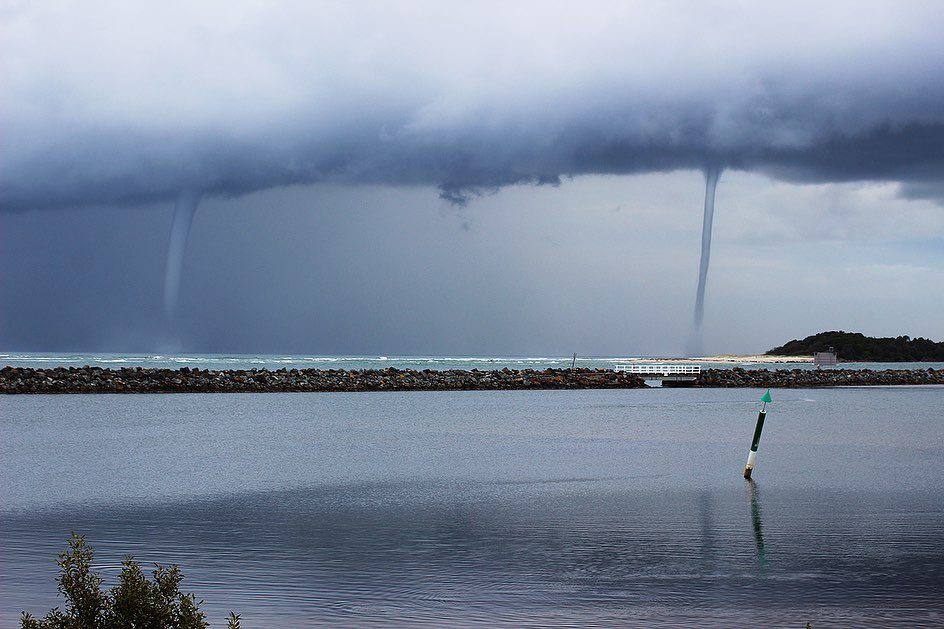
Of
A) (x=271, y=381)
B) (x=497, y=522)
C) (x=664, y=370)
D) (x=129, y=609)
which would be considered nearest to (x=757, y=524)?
(x=497, y=522)

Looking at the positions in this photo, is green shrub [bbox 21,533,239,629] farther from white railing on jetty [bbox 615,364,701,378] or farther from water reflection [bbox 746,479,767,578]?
white railing on jetty [bbox 615,364,701,378]

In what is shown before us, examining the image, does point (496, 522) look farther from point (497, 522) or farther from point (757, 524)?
point (757, 524)

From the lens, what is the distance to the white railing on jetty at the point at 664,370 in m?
82.2

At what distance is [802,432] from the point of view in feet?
104

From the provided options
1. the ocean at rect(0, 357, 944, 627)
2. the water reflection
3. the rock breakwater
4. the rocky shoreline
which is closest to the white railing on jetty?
the rocky shoreline

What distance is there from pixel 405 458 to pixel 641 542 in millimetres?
11993

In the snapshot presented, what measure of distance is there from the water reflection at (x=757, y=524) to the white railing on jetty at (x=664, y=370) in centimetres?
6373

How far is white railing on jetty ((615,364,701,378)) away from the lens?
82.2 metres

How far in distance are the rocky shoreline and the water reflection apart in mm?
47587

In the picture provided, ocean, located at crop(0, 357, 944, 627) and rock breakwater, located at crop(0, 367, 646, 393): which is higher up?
rock breakwater, located at crop(0, 367, 646, 393)

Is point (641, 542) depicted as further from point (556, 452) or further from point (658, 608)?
point (556, 452)

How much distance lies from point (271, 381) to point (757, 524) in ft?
175

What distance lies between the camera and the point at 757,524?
14297mm

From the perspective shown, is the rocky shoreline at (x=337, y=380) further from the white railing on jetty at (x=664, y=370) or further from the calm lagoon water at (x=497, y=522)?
the calm lagoon water at (x=497, y=522)
